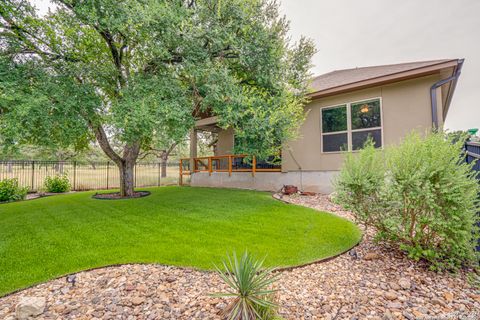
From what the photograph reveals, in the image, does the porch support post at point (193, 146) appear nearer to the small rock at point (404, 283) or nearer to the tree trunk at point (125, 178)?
the tree trunk at point (125, 178)

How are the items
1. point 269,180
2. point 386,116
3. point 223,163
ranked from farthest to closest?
point 223,163, point 269,180, point 386,116

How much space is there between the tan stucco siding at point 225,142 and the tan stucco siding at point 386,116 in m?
4.33

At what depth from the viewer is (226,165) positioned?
1159 centimetres

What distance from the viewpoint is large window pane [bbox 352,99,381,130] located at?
7.23 metres

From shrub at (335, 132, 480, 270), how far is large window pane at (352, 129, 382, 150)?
4419mm

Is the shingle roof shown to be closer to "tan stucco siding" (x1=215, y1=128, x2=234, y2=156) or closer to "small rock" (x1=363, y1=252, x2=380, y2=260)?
"tan stucco siding" (x1=215, y1=128, x2=234, y2=156)

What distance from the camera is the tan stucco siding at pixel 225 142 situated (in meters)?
12.3

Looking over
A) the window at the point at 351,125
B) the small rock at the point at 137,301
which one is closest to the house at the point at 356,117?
the window at the point at 351,125

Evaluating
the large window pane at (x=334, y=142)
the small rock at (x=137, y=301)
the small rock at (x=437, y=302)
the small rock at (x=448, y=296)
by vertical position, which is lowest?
the small rock at (x=137, y=301)

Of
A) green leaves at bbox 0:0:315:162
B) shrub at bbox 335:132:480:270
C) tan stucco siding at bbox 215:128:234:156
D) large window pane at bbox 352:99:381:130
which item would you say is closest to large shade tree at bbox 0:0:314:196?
green leaves at bbox 0:0:315:162

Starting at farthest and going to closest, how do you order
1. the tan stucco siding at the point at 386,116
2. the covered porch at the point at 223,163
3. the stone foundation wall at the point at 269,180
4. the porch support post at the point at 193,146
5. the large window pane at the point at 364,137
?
the porch support post at the point at 193,146
the covered porch at the point at 223,163
the stone foundation wall at the point at 269,180
the large window pane at the point at 364,137
the tan stucco siding at the point at 386,116

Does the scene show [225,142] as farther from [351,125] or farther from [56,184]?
[56,184]

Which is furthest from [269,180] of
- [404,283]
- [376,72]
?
[404,283]

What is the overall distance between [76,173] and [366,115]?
560 inches
